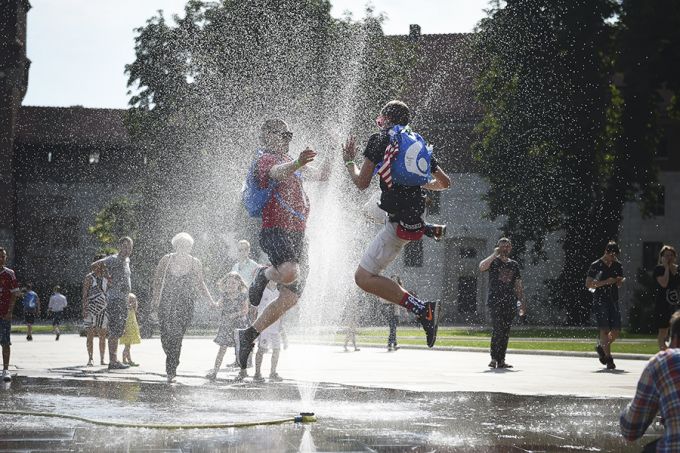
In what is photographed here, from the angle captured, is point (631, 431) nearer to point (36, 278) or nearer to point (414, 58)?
point (414, 58)

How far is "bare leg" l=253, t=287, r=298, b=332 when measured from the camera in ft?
33.3

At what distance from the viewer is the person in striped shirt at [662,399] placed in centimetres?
516

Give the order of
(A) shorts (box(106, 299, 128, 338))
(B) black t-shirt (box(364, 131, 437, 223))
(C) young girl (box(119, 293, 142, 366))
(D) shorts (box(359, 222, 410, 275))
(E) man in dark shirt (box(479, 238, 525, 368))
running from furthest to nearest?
(C) young girl (box(119, 293, 142, 366)) < (E) man in dark shirt (box(479, 238, 525, 368)) < (A) shorts (box(106, 299, 128, 338)) < (D) shorts (box(359, 222, 410, 275)) < (B) black t-shirt (box(364, 131, 437, 223))

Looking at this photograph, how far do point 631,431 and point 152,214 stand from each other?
48.4 m

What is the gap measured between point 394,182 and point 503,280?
1117 cm

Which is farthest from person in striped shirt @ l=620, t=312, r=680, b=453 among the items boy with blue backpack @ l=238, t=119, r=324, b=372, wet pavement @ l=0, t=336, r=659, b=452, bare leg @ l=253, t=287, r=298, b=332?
bare leg @ l=253, t=287, r=298, b=332

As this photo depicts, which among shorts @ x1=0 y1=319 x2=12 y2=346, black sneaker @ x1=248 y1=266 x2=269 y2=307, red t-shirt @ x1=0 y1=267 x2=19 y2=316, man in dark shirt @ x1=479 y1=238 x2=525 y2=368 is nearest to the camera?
black sneaker @ x1=248 y1=266 x2=269 y2=307

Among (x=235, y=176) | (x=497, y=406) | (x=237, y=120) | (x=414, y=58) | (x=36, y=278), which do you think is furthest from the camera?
(x=36, y=278)

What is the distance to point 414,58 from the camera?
195 feet

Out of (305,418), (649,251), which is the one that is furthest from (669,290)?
(649,251)

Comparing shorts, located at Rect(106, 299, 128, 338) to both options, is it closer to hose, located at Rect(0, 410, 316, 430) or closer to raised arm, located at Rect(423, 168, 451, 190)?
hose, located at Rect(0, 410, 316, 430)

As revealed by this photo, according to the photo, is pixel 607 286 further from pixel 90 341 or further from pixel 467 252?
pixel 467 252

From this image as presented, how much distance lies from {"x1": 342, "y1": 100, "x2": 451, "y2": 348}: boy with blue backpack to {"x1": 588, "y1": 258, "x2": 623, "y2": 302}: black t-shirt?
10574 mm

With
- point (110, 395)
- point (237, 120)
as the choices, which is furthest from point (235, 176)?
point (110, 395)
